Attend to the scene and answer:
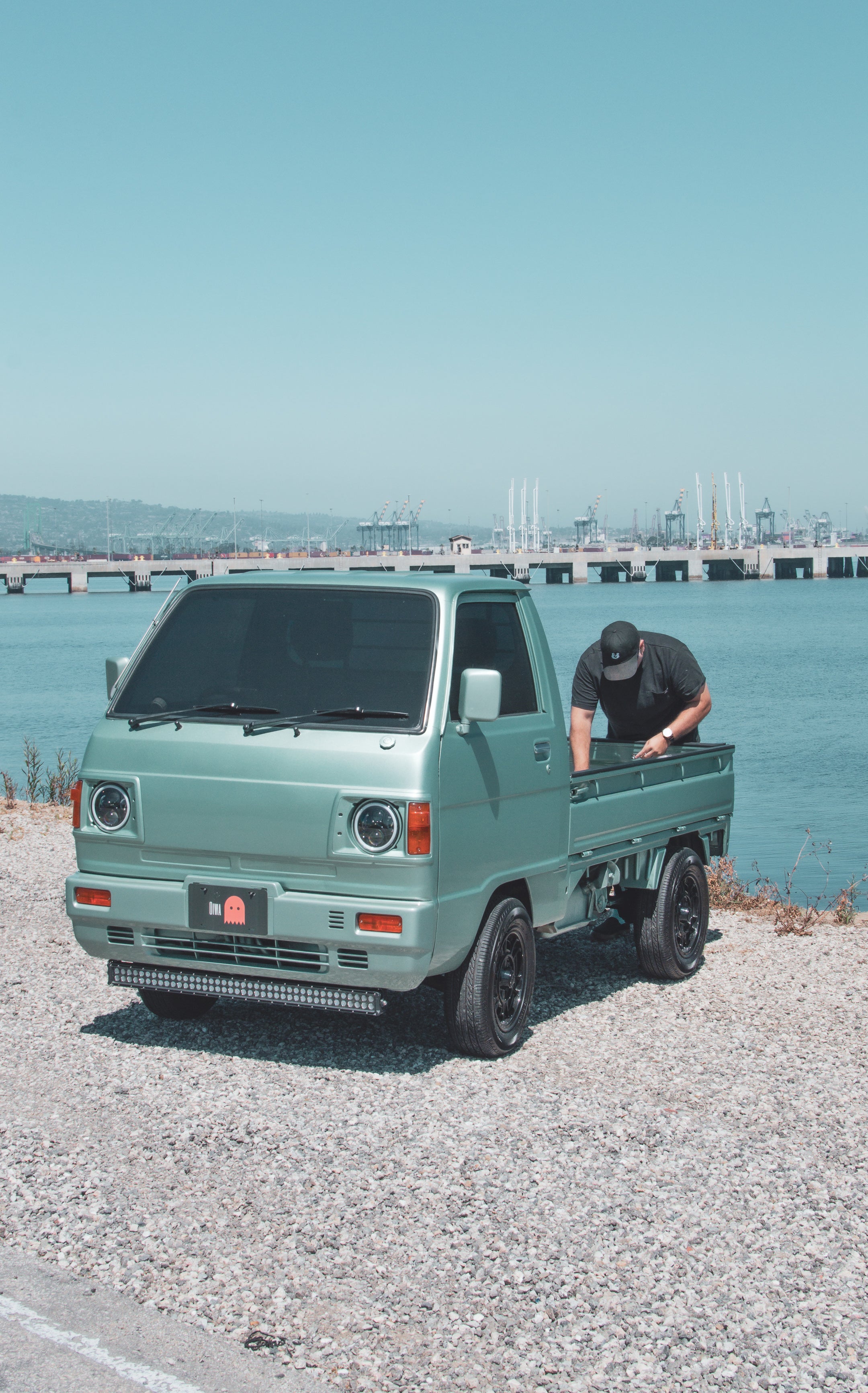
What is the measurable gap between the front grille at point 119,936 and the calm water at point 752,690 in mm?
12423

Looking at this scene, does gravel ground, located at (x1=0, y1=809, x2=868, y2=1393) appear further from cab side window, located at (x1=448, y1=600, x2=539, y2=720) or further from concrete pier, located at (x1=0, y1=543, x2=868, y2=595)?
concrete pier, located at (x1=0, y1=543, x2=868, y2=595)

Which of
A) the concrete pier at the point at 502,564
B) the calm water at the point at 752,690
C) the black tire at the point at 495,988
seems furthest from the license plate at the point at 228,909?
the concrete pier at the point at 502,564

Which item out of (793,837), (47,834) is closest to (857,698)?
(793,837)

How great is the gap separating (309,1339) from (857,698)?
4206 centimetres

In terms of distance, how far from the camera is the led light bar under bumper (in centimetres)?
592

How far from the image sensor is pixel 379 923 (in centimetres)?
573

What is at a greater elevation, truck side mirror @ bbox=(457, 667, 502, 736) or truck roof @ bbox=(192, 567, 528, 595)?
truck roof @ bbox=(192, 567, 528, 595)

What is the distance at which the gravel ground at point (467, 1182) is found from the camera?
391 centimetres

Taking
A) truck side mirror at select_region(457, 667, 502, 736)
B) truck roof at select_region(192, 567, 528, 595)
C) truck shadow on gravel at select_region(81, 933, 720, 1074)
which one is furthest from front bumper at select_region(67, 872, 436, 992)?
truck roof at select_region(192, 567, 528, 595)

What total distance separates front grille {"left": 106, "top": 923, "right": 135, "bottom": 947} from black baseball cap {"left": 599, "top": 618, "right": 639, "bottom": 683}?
11.4 ft

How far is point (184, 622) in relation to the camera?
21.6 ft

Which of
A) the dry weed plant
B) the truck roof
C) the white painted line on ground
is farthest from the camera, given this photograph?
the dry weed plant

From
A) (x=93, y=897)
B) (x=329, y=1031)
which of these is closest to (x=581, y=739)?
(x=329, y=1031)

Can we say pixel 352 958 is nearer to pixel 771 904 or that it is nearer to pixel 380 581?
pixel 380 581
